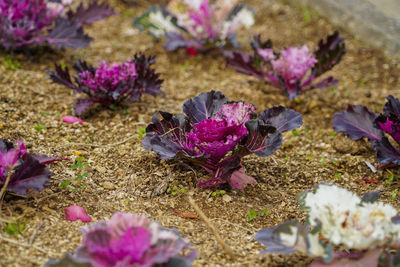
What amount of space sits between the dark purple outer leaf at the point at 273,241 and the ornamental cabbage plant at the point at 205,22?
1.93 meters

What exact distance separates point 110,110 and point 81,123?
22 centimetres

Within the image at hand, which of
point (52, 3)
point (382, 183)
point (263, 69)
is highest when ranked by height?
point (52, 3)

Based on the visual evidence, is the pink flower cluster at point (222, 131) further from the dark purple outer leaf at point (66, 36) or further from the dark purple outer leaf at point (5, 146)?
the dark purple outer leaf at point (66, 36)

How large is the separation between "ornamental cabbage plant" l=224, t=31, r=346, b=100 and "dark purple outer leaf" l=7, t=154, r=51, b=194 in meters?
1.51

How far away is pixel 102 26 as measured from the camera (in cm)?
374

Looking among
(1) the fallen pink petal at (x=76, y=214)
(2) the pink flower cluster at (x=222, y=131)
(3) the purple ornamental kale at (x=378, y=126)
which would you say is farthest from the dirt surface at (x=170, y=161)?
(2) the pink flower cluster at (x=222, y=131)

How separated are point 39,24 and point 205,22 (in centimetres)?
115

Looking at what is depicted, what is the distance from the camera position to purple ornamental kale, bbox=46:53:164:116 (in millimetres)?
2336

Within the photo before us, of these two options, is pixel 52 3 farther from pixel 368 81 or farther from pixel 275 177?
pixel 368 81

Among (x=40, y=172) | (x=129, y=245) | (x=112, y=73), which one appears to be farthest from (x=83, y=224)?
(x=112, y=73)

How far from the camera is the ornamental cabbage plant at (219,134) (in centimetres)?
172

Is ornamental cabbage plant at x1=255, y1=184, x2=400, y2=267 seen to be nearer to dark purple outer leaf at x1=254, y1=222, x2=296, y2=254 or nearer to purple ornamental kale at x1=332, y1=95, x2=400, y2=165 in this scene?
dark purple outer leaf at x1=254, y1=222, x2=296, y2=254

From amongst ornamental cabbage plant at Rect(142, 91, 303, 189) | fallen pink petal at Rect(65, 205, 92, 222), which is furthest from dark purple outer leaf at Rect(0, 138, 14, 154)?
ornamental cabbage plant at Rect(142, 91, 303, 189)

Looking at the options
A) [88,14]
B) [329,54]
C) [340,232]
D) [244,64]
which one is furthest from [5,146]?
[329,54]
